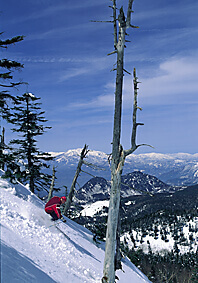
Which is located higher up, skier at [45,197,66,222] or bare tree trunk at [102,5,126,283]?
bare tree trunk at [102,5,126,283]

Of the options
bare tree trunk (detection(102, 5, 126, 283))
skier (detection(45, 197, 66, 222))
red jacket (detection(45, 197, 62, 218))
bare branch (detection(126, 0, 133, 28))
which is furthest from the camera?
red jacket (detection(45, 197, 62, 218))

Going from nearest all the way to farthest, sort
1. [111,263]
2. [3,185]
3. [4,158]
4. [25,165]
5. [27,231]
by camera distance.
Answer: [111,263], [27,231], [3,185], [4,158], [25,165]

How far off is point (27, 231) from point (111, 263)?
364 cm

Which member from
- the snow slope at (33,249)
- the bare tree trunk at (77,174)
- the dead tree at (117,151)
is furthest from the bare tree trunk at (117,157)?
the bare tree trunk at (77,174)

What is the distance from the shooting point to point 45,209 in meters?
11.8

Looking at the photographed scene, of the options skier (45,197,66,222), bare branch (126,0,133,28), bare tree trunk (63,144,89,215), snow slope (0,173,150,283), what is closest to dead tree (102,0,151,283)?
bare branch (126,0,133,28)

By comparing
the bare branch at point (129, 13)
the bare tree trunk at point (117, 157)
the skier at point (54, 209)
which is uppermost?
the bare branch at point (129, 13)

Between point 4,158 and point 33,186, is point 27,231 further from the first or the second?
point 33,186

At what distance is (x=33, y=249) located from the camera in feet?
26.0

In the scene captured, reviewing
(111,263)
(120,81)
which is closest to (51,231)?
(111,263)

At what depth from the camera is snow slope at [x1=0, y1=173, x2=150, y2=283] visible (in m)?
6.00

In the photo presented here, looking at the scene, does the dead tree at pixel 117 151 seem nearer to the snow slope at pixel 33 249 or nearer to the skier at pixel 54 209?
the snow slope at pixel 33 249

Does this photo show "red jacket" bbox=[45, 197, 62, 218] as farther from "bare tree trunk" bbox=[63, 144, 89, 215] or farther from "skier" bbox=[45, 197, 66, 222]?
"bare tree trunk" bbox=[63, 144, 89, 215]

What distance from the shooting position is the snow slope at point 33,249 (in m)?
6.00
